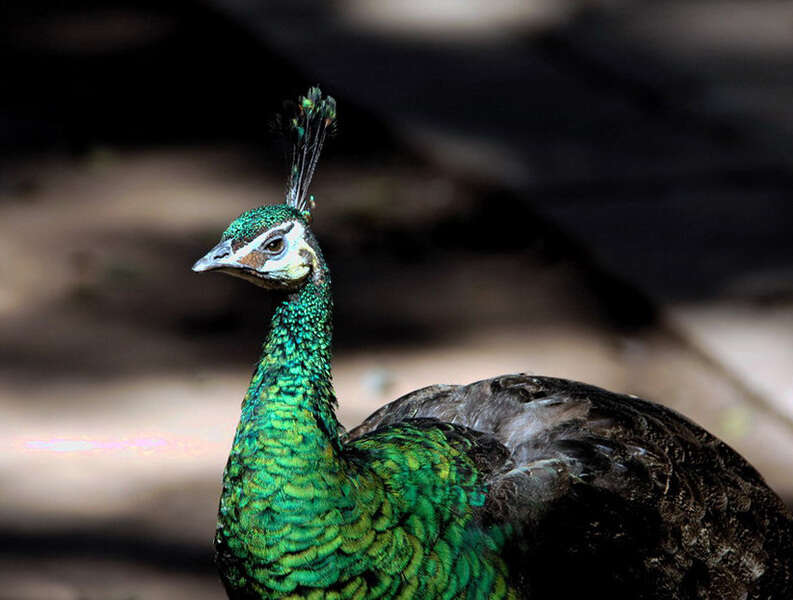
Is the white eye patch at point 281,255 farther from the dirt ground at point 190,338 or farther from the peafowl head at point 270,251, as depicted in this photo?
the dirt ground at point 190,338

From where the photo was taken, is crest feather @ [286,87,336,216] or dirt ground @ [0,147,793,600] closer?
crest feather @ [286,87,336,216]

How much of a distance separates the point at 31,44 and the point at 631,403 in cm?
541

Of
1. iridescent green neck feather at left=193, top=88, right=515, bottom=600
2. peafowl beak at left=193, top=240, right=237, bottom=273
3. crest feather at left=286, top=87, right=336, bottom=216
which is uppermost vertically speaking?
crest feather at left=286, top=87, right=336, bottom=216

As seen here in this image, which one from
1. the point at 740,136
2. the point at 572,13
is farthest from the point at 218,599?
the point at 572,13

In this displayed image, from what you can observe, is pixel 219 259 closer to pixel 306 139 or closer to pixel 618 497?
pixel 306 139

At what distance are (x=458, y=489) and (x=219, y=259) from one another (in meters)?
0.68

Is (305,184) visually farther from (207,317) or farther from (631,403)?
(207,317)

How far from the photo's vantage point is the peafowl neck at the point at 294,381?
268cm

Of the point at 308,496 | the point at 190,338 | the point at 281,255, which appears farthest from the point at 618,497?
the point at 190,338

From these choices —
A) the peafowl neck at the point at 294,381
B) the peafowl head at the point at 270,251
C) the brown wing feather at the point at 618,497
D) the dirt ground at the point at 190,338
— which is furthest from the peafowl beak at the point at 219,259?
the dirt ground at the point at 190,338

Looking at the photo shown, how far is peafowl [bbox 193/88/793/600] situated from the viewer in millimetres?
2664

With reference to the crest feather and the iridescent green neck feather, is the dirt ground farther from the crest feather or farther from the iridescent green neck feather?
the crest feather

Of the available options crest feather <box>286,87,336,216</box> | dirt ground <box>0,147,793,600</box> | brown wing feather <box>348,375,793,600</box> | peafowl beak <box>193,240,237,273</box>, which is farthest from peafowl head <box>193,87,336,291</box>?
dirt ground <box>0,147,793,600</box>

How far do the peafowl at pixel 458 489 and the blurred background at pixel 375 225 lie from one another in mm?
1185
